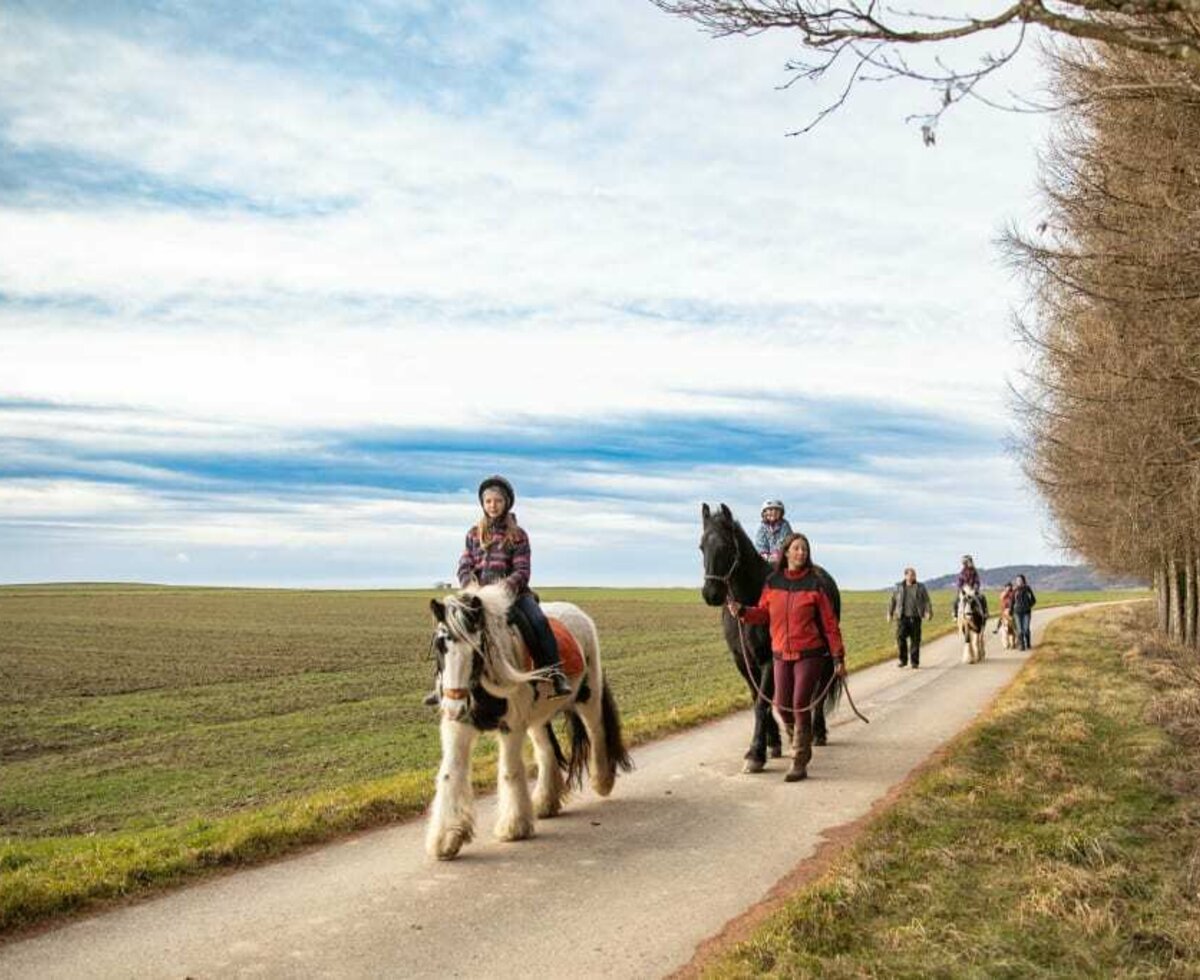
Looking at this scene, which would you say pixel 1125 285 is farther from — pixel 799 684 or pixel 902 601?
pixel 902 601

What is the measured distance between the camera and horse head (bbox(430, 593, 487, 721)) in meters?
7.56

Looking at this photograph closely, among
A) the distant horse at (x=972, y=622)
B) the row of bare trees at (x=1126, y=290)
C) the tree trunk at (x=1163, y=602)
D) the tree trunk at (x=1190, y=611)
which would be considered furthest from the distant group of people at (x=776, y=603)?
the tree trunk at (x=1163, y=602)

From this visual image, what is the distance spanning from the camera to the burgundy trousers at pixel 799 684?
10523 mm

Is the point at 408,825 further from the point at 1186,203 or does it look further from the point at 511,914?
the point at 1186,203

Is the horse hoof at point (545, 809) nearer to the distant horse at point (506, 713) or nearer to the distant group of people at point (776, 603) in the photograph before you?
the distant horse at point (506, 713)

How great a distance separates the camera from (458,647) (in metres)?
7.59

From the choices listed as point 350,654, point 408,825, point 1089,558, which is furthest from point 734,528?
point 350,654

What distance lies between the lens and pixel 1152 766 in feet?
35.7

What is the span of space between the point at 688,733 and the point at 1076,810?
6135 millimetres

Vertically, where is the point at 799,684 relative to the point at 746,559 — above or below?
below

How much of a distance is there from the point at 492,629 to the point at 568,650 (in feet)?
4.43

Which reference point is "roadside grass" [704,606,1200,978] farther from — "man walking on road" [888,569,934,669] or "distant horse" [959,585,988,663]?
"distant horse" [959,585,988,663]

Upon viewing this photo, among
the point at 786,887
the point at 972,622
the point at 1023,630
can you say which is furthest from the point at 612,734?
the point at 1023,630

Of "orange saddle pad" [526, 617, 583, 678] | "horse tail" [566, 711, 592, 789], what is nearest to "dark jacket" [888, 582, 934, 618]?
"horse tail" [566, 711, 592, 789]
